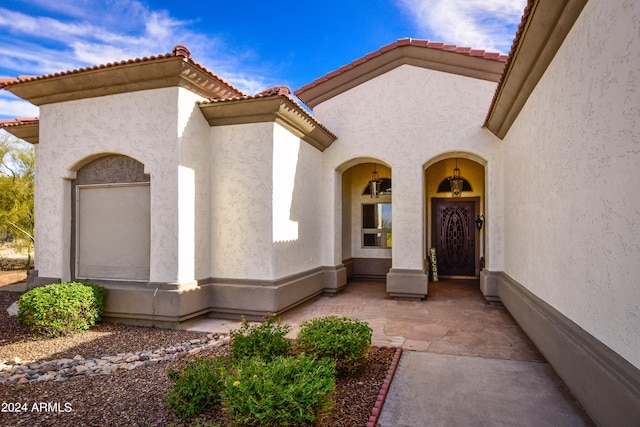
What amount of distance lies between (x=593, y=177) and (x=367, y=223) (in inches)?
367

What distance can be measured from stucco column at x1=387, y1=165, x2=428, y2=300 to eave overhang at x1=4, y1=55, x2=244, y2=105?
4904 mm

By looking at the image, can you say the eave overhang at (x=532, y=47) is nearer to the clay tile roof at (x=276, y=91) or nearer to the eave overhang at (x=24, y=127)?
the clay tile roof at (x=276, y=91)

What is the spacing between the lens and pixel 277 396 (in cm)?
298

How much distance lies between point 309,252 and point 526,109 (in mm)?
5735

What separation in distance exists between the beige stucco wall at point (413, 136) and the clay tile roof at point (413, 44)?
1.85ft

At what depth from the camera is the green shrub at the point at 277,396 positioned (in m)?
2.91

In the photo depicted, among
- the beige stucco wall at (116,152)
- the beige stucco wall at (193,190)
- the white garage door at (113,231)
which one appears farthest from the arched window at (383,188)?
the white garage door at (113,231)

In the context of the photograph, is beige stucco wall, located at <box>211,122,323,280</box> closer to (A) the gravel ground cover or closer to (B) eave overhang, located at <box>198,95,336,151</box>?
(B) eave overhang, located at <box>198,95,336,151</box>

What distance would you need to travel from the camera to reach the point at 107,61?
701 centimetres

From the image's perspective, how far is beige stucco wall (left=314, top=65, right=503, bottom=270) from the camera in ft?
29.9

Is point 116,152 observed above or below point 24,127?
below

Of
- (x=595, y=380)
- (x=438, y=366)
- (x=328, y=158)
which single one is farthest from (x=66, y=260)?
(x=595, y=380)

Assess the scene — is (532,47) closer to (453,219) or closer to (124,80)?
(124,80)

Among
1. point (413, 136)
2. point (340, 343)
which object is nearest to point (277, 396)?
point (340, 343)
